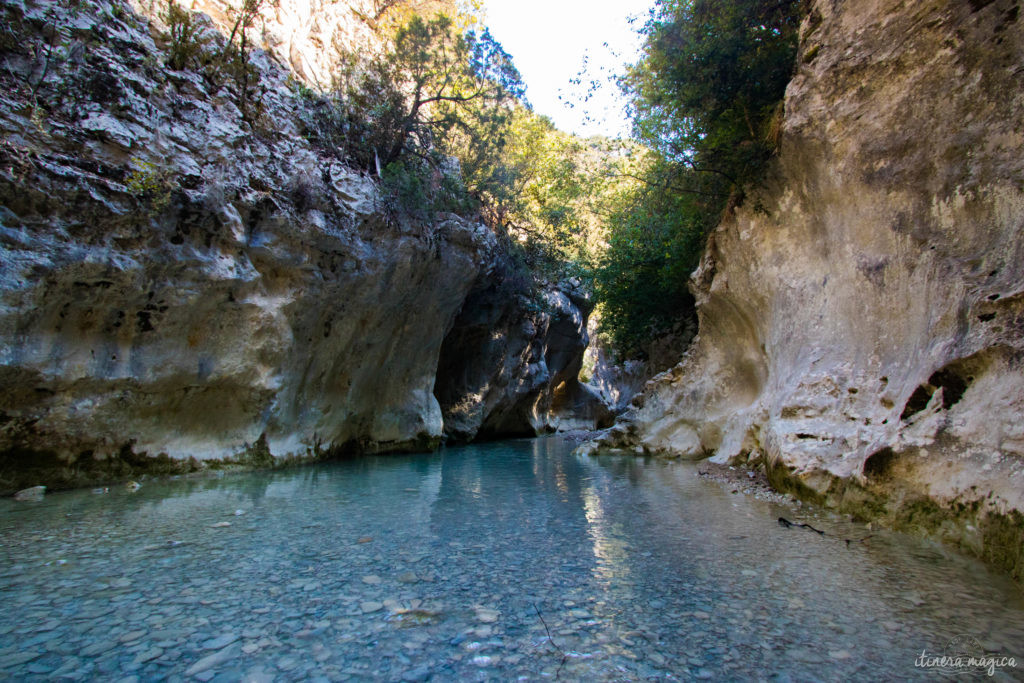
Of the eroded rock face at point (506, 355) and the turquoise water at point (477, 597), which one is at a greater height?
the eroded rock face at point (506, 355)

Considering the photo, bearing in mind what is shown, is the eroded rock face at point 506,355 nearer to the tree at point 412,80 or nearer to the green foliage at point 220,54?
the tree at point 412,80

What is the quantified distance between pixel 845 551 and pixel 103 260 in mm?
9284

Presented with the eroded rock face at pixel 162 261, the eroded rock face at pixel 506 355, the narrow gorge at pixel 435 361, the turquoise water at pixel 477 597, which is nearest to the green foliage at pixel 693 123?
the narrow gorge at pixel 435 361

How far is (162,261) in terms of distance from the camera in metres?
7.82

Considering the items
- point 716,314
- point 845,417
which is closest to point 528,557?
point 845,417

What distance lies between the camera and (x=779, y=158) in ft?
25.6

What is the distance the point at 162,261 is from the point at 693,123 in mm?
11219

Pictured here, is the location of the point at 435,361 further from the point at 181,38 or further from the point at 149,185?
the point at 181,38

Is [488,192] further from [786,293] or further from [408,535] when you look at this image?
[408,535]

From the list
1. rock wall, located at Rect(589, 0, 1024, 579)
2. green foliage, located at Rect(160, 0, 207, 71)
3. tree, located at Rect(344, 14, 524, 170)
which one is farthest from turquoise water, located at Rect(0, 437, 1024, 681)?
tree, located at Rect(344, 14, 524, 170)

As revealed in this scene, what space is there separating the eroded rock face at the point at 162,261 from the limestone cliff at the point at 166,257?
0.03 m

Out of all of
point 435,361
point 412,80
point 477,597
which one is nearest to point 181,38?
point 412,80

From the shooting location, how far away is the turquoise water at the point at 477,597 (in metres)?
2.23

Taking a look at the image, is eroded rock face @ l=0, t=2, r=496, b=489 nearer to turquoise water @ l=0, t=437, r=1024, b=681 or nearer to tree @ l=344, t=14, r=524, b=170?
tree @ l=344, t=14, r=524, b=170
